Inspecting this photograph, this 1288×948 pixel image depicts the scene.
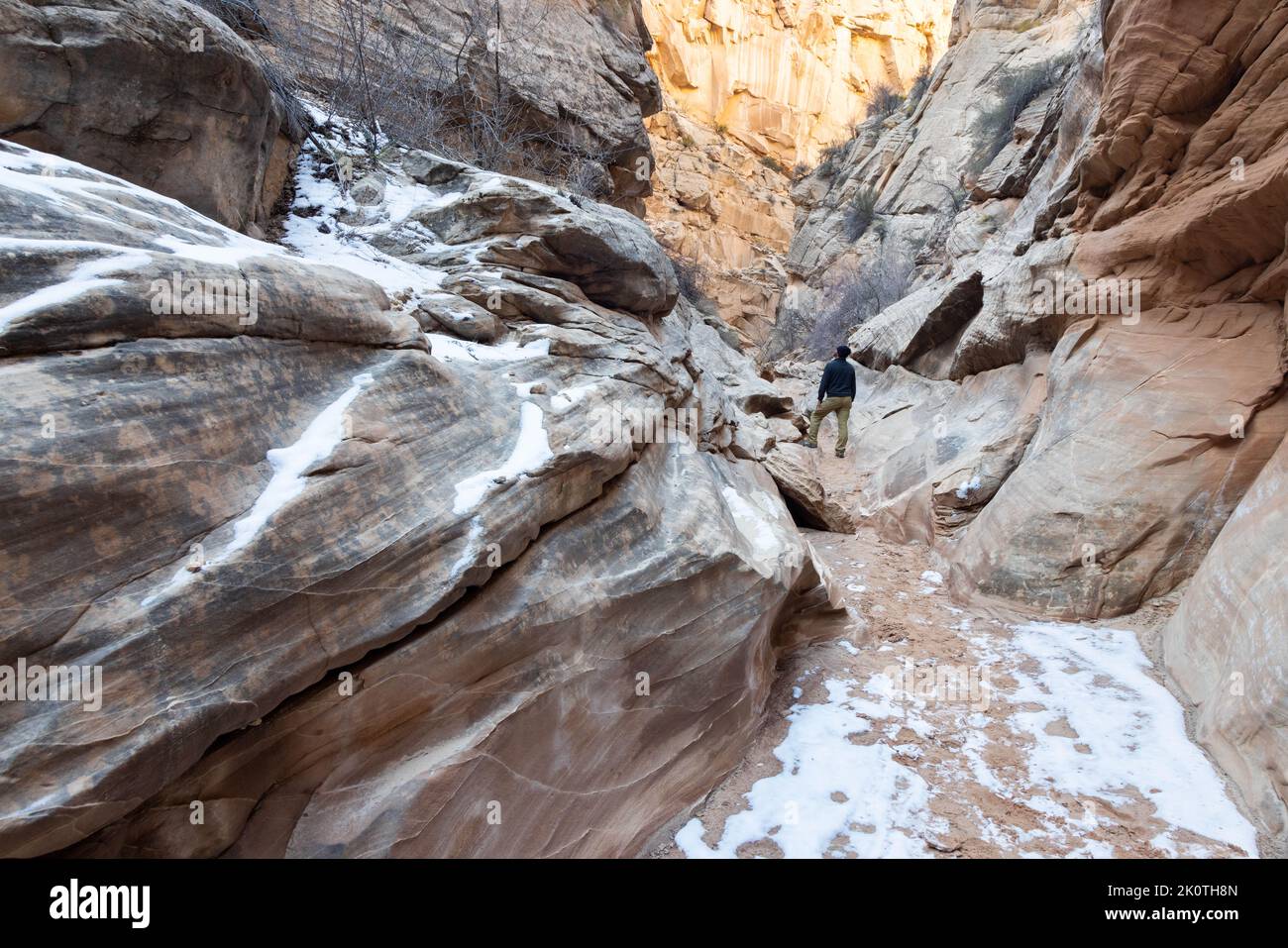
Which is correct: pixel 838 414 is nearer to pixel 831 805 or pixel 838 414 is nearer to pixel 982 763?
pixel 982 763

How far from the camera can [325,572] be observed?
253 centimetres

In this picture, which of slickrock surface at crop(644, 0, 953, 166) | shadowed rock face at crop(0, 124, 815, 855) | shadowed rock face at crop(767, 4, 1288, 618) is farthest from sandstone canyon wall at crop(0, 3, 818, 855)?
slickrock surface at crop(644, 0, 953, 166)

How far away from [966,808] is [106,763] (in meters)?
3.87

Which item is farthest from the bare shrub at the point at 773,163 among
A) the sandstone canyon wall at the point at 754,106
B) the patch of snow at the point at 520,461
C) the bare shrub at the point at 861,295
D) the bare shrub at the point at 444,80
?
the patch of snow at the point at 520,461

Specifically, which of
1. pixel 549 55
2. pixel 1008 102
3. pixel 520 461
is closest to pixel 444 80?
pixel 549 55

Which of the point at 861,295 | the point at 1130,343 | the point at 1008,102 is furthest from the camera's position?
the point at 861,295

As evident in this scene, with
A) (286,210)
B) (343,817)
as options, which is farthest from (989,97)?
(343,817)

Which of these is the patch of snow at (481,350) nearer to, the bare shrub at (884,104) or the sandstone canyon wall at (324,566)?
the sandstone canyon wall at (324,566)

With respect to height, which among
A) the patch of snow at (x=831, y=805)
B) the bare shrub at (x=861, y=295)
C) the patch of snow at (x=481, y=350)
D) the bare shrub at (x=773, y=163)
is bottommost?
the patch of snow at (x=831, y=805)

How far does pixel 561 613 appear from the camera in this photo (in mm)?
3201

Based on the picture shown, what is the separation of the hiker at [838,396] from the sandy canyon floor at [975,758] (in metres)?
5.84

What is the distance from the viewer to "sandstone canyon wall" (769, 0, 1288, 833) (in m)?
4.14

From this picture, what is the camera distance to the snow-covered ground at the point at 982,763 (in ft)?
10.6

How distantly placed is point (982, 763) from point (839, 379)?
7750mm
